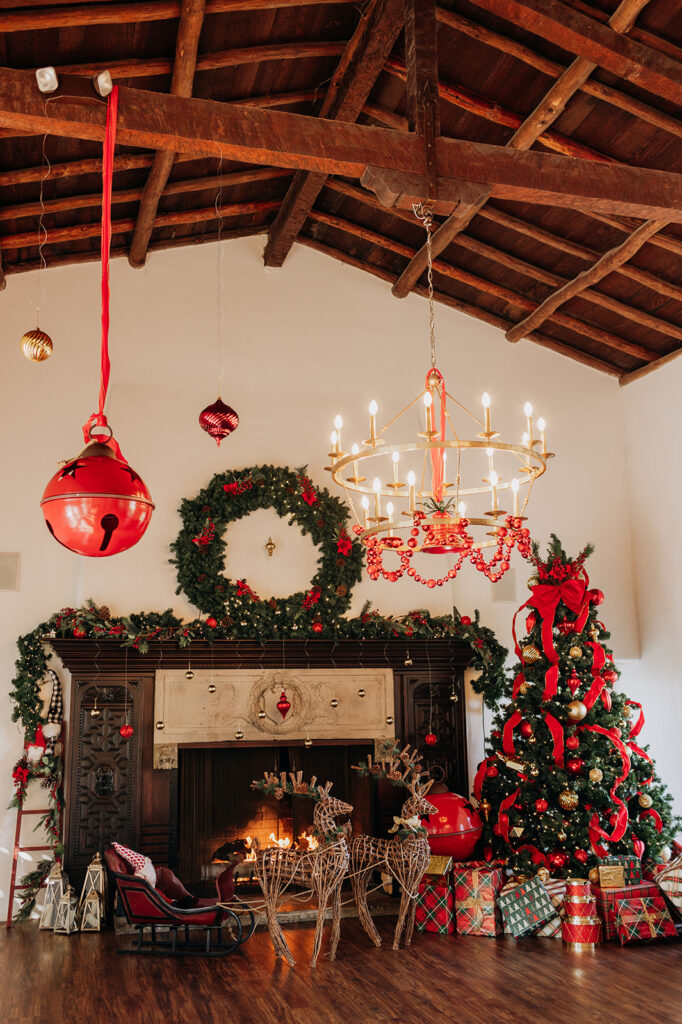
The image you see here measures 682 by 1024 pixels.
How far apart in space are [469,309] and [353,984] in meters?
6.95

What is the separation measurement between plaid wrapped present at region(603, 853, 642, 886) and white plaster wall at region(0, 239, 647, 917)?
208 cm

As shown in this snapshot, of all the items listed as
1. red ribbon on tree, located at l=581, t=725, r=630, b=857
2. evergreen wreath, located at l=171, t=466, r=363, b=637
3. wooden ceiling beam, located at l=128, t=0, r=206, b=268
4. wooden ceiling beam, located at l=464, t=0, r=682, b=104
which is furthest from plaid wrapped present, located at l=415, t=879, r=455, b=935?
wooden ceiling beam, located at l=464, t=0, r=682, b=104

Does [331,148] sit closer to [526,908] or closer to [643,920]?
[526,908]

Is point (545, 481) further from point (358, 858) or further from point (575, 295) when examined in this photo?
point (358, 858)

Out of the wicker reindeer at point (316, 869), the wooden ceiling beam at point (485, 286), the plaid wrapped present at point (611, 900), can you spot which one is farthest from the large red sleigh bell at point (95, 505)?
the wooden ceiling beam at point (485, 286)

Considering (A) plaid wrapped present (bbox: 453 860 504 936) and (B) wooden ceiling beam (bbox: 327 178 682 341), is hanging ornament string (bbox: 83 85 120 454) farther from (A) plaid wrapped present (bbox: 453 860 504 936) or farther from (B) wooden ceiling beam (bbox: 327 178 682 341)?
(A) plaid wrapped present (bbox: 453 860 504 936)

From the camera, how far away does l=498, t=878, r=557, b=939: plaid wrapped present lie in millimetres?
6949

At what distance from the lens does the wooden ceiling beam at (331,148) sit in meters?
4.54

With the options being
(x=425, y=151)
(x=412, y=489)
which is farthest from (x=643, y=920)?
(x=425, y=151)

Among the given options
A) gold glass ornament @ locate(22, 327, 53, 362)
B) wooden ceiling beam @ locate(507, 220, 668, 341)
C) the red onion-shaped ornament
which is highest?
wooden ceiling beam @ locate(507, 220, 668, 341)

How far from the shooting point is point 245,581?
338 inches

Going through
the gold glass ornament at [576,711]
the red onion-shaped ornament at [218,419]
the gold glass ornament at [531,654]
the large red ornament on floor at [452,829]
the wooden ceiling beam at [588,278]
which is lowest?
the large red ornament on floor at [452,829]

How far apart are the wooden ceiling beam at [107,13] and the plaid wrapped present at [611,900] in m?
7.05

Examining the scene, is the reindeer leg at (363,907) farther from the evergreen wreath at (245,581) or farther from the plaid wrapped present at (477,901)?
the evergreen wreath at (245,581)
